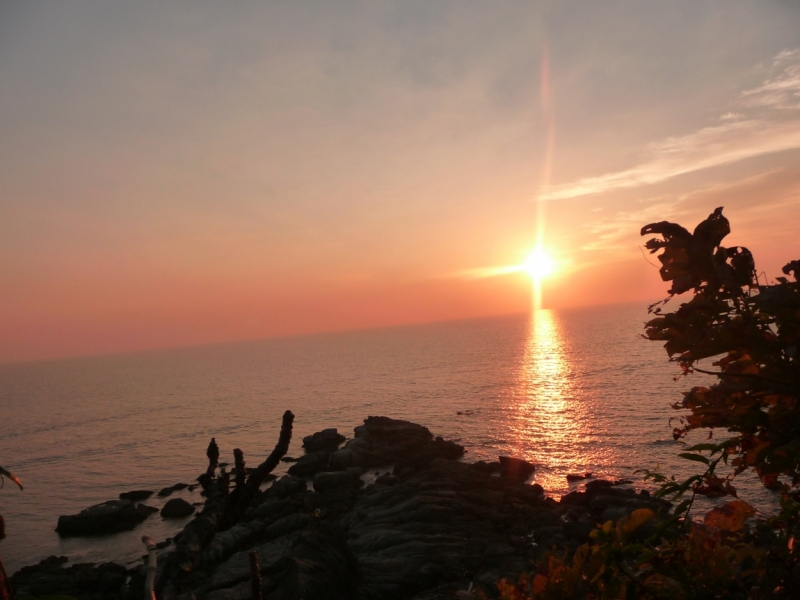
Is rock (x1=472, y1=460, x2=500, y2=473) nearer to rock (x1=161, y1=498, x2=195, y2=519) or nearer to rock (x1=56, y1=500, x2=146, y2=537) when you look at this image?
rock (x1=161, y1=498, x2=195, y2=519)

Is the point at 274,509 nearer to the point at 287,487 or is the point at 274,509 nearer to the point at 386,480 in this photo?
the point at 287,487

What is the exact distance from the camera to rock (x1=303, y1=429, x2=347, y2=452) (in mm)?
59969

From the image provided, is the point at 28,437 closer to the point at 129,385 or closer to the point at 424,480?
the point at 424,480

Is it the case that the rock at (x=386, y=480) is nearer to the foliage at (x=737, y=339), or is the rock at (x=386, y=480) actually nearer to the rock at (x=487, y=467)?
the rock at (x=487, y=467)

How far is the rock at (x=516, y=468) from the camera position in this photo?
146 ft

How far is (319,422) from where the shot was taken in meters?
81.5

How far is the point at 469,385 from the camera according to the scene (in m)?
105

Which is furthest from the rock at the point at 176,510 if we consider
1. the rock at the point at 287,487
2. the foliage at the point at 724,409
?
the foliage at the point at 724,409

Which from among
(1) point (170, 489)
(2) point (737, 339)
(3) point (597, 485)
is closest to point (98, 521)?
(1) point (170, 489)

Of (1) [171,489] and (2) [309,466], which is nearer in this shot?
(1) [171,489]

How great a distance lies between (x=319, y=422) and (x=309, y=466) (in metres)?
31.4

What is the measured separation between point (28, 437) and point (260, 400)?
1538 inches

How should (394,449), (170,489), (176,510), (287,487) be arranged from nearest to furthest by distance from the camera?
(176,510) < (287,487) < (170,489) < (394,449)

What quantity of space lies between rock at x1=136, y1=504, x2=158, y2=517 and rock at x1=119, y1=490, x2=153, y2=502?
4216 mm
